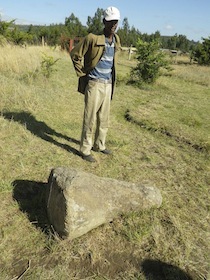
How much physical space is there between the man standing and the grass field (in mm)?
564

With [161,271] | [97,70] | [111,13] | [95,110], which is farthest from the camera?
[95,110]

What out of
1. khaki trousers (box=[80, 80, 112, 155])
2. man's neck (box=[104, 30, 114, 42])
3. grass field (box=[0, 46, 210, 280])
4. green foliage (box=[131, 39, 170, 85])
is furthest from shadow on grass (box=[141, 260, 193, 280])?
green foliage (box=[131, 39, 170, 85])

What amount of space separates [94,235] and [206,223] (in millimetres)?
1171

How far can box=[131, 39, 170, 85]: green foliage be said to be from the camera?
9.53 metres

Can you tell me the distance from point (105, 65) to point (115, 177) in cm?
141

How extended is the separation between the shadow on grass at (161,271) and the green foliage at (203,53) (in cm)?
2177

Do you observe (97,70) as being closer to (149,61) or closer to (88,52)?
(88,52)

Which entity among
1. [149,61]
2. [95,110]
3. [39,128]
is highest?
[149,61]

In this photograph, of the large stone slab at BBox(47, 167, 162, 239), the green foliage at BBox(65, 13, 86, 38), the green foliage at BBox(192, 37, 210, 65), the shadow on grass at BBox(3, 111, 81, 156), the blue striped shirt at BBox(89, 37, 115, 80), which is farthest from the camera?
the green foliage at BBox(65, 13, 86, 38)

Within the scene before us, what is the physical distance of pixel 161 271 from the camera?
7.67 ft

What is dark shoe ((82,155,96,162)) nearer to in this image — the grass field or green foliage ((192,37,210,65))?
the grass field

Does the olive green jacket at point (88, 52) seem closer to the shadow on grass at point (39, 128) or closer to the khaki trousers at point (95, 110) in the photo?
the khaki trousers at point (95, 110)

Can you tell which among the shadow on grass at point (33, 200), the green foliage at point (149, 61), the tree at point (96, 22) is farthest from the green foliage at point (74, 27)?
the shadow on grass at point (33, 200)

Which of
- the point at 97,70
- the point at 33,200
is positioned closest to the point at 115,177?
the point at 33,200
